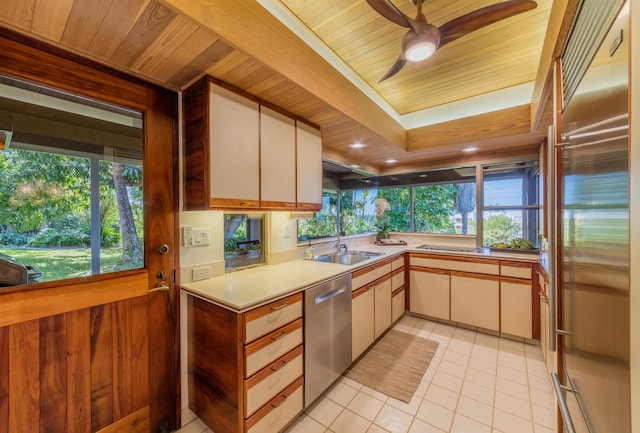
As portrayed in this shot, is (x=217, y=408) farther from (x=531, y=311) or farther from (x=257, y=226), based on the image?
(x=531, y=311)

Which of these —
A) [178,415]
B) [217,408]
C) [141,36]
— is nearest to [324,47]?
[141,36]

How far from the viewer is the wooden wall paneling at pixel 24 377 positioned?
1.11 meters

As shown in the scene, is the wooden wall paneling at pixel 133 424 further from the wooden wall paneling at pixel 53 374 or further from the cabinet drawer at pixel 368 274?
the cabinet drawer at pixel 368 274

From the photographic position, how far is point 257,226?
7.39 feet

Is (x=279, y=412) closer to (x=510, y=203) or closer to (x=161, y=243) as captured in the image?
(x=161, y=243)

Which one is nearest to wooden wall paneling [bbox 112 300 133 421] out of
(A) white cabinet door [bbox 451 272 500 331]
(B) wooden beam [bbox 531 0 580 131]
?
(B) wooden beam [bbox 531 0 580 131]

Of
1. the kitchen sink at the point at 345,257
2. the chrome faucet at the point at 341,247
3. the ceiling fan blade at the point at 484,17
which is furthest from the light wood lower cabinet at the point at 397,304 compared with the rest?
the ceiling fan blade at the point at 484,17

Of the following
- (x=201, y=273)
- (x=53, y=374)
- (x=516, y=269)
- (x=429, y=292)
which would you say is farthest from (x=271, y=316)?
(x=516, y=269)

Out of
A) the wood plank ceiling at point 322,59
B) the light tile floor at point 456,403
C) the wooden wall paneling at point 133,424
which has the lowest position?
the light tile floor at point 456,403

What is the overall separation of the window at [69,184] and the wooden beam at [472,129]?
278 centimetres

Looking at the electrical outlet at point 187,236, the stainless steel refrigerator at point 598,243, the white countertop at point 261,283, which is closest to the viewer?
the stainless steel refrigerator at point 598,243

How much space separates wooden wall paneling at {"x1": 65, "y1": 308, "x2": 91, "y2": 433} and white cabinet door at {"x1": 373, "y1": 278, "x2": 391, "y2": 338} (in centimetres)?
213

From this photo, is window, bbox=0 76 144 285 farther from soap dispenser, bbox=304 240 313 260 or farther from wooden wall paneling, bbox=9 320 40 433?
soap dispenser, bbox=304 240 313 260

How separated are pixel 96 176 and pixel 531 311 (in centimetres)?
372
